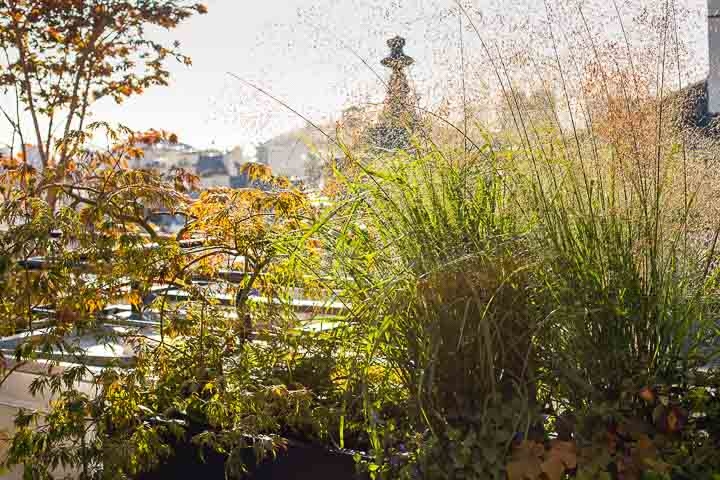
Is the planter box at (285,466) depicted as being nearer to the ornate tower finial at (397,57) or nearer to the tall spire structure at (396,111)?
the tall spire structure at (396,111)

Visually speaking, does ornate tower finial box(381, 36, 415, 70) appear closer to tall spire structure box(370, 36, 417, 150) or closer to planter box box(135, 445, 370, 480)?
tall spire structure box(370, 36, 417, 150)

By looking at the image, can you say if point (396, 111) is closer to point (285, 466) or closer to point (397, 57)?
point (397, 57)

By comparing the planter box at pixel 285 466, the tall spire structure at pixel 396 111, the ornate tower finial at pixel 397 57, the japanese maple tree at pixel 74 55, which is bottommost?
the planter box at pixel 285 466

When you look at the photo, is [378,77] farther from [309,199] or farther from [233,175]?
[233,175]

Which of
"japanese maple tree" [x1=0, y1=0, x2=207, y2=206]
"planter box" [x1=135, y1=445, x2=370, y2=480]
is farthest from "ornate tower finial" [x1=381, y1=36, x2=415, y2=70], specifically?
"japanese maple tree" [x1=0, y1=0, x2=207, y2=206]

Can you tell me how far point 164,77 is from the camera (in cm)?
778

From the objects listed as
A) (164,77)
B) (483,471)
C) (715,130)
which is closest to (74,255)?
(483,471)

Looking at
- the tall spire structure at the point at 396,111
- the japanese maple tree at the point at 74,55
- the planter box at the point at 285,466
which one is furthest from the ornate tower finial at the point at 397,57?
the japanese maple tree at the point at 74,55

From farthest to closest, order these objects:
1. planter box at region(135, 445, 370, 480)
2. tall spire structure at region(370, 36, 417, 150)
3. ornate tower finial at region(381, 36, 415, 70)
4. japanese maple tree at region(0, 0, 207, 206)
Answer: japanese maple tree at region(0, 0, 207, 206) < ornate tower finial at region(381, 36, 415, 70) < tall spire structure at region(370, 36, 417, 150) < planter box at region(135, 445, 370, 480)

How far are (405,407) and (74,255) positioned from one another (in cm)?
88

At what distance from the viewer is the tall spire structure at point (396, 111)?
73.0 inches

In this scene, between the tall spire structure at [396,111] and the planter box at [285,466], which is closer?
the planter box at [285,466]

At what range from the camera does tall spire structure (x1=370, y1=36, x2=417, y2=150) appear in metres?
1.85

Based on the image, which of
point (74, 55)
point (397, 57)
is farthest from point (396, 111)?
point (74, 55)
